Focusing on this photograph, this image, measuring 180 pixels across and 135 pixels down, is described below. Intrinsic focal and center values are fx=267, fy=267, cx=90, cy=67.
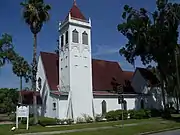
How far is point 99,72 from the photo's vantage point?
42094 millimetres

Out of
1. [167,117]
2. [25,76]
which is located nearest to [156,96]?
[167,117]

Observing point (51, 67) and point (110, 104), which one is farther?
point (110, 104)

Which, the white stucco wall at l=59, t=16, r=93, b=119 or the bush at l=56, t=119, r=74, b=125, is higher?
the white stucco wall at l=59, t=16, r=93, b=119

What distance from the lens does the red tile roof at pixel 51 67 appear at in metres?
36.8

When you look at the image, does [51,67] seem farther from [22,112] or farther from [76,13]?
[22,112]

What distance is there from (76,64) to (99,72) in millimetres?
7251

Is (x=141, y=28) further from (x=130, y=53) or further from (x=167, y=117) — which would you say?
(x=167, y=117)

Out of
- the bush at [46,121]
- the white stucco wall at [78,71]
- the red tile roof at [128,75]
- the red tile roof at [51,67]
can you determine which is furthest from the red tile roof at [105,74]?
the bush at [46,121]

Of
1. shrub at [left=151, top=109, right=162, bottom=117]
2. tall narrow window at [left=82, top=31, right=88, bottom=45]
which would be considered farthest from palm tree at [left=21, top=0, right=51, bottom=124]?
shrub at [left=151, top=109, right=162, bottom=117]

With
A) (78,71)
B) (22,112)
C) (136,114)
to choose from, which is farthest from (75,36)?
(22,112)

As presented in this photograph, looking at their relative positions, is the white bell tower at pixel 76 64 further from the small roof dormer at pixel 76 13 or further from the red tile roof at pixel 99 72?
the red tile roof at pixel 99 72

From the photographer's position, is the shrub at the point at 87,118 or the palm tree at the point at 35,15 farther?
the shrub at the point at 87,118

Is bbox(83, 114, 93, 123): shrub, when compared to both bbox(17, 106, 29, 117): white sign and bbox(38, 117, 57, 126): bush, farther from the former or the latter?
bbox(17, 106, 29, 117): white sign

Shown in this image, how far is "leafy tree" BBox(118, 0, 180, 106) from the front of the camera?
35.7 metres
